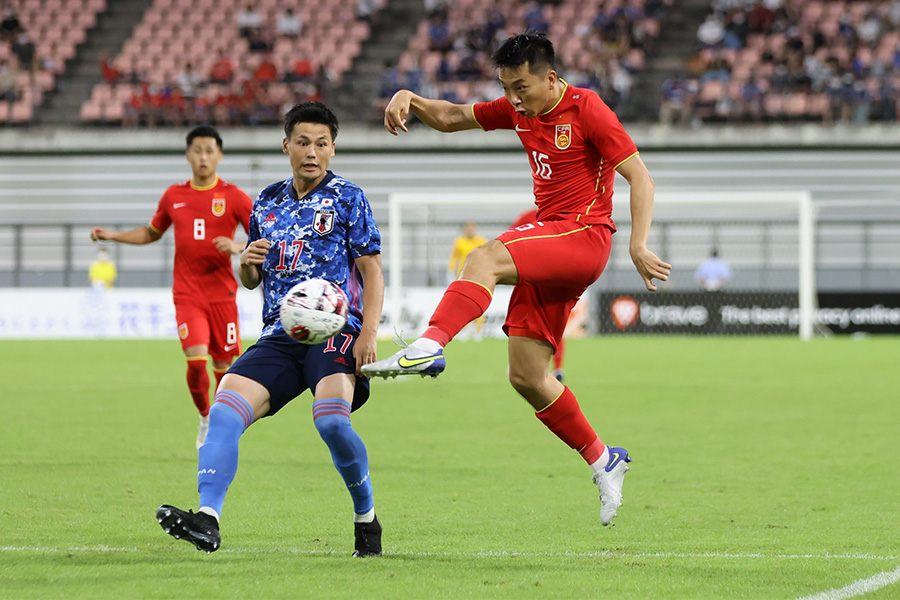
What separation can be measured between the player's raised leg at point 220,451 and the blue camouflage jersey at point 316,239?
0.35m

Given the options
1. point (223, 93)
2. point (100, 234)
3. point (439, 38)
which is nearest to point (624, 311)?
point (439, 38)

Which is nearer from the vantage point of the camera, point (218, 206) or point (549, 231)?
point (549, 231)

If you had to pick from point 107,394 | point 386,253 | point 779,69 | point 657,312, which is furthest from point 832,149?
point 107,394

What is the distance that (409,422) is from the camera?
10922 mm

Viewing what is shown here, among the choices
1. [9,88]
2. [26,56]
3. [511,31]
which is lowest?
[9,88]

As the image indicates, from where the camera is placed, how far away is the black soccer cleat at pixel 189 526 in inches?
172

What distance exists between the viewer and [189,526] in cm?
441

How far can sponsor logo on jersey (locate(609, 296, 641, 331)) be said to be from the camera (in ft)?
86.9

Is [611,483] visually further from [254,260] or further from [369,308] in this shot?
[254,260]

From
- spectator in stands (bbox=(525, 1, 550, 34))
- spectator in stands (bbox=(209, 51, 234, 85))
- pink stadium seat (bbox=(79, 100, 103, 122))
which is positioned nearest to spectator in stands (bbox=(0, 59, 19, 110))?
pink stadium seat (bbox=(79, 100, 103, 122))

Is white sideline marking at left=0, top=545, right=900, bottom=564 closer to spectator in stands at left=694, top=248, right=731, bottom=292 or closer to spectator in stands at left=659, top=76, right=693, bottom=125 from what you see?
spectator in stands at left=694, top=248, right=731, bottom=292

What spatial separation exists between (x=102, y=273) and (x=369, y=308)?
24103 millimetres

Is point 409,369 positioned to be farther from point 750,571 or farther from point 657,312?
point 657,312

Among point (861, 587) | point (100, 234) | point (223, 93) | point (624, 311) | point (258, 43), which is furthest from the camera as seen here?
point (258, 43)
